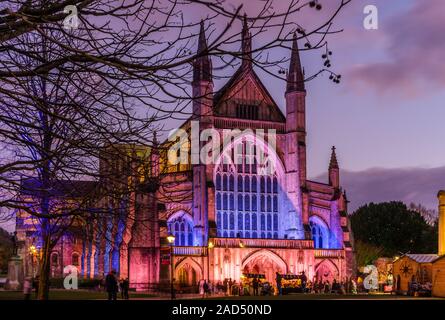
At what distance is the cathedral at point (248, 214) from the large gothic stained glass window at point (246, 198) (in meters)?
0.08

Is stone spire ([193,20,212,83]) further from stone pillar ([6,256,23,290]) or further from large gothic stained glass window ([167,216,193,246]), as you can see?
large gothic stained glass window ([167,216,193,246])

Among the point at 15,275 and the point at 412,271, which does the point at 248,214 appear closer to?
the point at 412,271

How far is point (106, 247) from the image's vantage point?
67.9 m

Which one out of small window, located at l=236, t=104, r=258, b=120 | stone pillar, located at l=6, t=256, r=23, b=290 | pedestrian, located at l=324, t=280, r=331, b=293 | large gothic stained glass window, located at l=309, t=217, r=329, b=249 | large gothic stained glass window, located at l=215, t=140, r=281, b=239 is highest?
small window, located at l=236, t=104, r=258, b=120

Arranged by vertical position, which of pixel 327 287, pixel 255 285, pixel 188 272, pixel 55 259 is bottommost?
pixel 327 287

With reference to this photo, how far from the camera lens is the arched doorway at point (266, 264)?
61866 mm

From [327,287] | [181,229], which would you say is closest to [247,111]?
[181,229]

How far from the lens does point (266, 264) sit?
63.2m

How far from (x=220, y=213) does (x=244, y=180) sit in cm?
342

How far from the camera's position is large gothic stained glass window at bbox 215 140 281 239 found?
208 ft

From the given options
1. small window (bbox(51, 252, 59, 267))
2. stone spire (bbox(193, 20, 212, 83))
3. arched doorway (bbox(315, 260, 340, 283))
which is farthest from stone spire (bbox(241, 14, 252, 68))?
small window (bbox(51, 252, 59, 267))

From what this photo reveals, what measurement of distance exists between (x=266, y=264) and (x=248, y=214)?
4.08m

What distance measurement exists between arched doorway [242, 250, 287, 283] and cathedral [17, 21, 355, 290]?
80 mm
